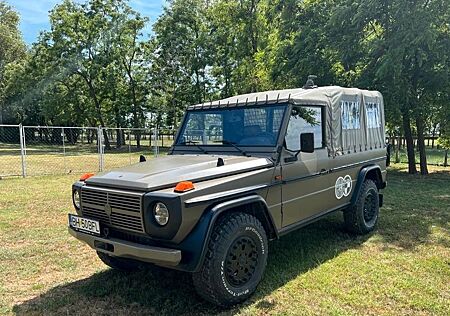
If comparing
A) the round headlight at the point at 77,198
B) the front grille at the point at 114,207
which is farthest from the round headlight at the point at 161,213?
the round headlight at the point at 77,198

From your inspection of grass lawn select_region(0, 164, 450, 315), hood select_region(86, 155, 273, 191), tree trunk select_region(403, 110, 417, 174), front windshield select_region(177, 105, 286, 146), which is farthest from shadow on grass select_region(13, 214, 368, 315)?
tree trunk select_region(403, 110, 417, 174)

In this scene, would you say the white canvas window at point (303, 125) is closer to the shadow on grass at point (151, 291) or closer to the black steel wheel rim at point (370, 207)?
the shadow on grass at point (151, 291)

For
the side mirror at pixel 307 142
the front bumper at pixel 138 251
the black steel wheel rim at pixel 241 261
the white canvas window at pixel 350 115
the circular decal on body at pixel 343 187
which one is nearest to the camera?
the front bumper at pixel 138 251

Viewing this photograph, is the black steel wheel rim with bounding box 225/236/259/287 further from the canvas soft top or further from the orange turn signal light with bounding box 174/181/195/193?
the canvas soft top

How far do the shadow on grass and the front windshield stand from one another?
1.55 meters

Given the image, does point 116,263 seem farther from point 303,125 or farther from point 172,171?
point 303,125

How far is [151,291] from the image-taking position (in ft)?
13.5

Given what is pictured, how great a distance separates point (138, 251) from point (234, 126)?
2.04 meters

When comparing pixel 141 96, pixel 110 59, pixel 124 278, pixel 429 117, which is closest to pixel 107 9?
pixel 110 59

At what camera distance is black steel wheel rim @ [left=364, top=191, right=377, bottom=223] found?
239 inches

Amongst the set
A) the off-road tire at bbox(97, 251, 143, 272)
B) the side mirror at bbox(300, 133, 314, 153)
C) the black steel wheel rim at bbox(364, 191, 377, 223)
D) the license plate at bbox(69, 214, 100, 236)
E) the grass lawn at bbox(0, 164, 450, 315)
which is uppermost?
the side mirror at bbox(300, 133, 314, 153)

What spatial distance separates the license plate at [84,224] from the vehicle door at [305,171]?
201 cm

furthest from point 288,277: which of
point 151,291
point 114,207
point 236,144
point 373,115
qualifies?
point 373,115

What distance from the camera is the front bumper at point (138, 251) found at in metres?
3.26
